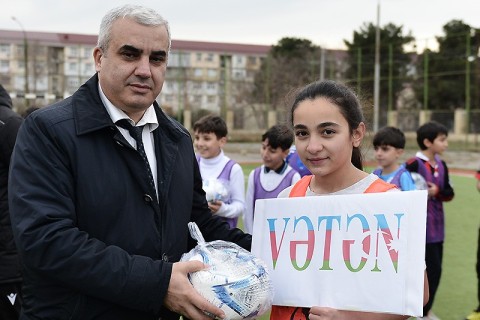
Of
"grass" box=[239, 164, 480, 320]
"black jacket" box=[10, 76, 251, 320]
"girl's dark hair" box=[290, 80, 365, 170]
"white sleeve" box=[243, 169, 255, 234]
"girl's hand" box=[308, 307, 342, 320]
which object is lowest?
"grass" box=[239, 164, 480, 320]

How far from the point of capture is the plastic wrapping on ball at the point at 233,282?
209 cm

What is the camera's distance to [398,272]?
2.15m

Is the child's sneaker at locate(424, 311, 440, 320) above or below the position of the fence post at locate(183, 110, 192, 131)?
below

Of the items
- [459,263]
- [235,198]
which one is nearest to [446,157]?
[459,263]

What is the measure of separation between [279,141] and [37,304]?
3847 mm

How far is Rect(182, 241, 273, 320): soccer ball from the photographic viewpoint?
209 centimetres

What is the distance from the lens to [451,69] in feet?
132

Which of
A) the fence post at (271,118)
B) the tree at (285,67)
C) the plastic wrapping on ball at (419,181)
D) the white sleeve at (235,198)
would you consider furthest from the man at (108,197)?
the tree at (285,67)

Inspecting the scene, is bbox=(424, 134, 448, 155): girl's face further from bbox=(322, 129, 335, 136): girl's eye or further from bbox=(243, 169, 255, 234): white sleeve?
bbox=(322, 129, 335, 136): girl's eye

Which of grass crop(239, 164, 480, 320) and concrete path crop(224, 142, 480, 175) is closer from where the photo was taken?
grass crop(239, 164, 480, 320)

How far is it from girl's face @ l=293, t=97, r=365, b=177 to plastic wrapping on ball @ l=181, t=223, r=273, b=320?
0.46 metres

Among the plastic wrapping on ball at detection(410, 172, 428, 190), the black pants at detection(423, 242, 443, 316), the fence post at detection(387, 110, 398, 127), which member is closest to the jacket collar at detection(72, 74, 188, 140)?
the plastic wrapping on ball at detection(410, 172, 428, 190)

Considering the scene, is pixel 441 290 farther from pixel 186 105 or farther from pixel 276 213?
pixel 186 105

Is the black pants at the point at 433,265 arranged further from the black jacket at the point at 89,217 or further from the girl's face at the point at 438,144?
the black jacket at the point at 89,217
